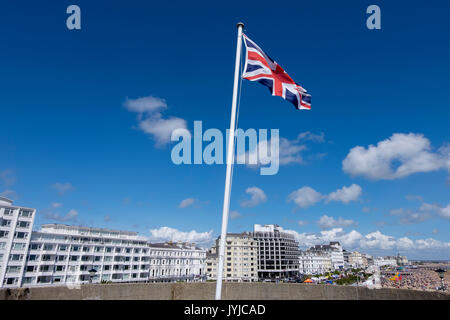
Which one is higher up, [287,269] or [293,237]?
[293,237]

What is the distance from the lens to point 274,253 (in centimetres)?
13975

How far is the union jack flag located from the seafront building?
50547 millimetres

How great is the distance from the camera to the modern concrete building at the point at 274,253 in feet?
444

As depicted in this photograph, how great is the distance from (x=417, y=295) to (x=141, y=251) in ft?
302

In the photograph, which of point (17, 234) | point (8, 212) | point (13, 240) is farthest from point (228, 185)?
point (17, 234)

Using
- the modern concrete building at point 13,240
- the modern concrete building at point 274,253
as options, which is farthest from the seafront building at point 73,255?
the modern concrete building at point 274,253

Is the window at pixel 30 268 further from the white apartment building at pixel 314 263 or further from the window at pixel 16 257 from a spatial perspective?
the white apartment building at pixel 314 263

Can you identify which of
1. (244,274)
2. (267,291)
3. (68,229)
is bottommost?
(244,274)

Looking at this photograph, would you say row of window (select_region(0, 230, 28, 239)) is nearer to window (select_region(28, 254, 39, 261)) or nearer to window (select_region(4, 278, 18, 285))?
window (select_region(28, 254, 39, 261))

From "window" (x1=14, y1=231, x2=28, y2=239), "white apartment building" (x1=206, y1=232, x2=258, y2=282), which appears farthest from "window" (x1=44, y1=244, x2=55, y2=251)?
"white apartment building" (x1=206, y1=232, x2=258, y2=282)

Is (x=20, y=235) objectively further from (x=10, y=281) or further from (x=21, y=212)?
(x=10, y=281)
